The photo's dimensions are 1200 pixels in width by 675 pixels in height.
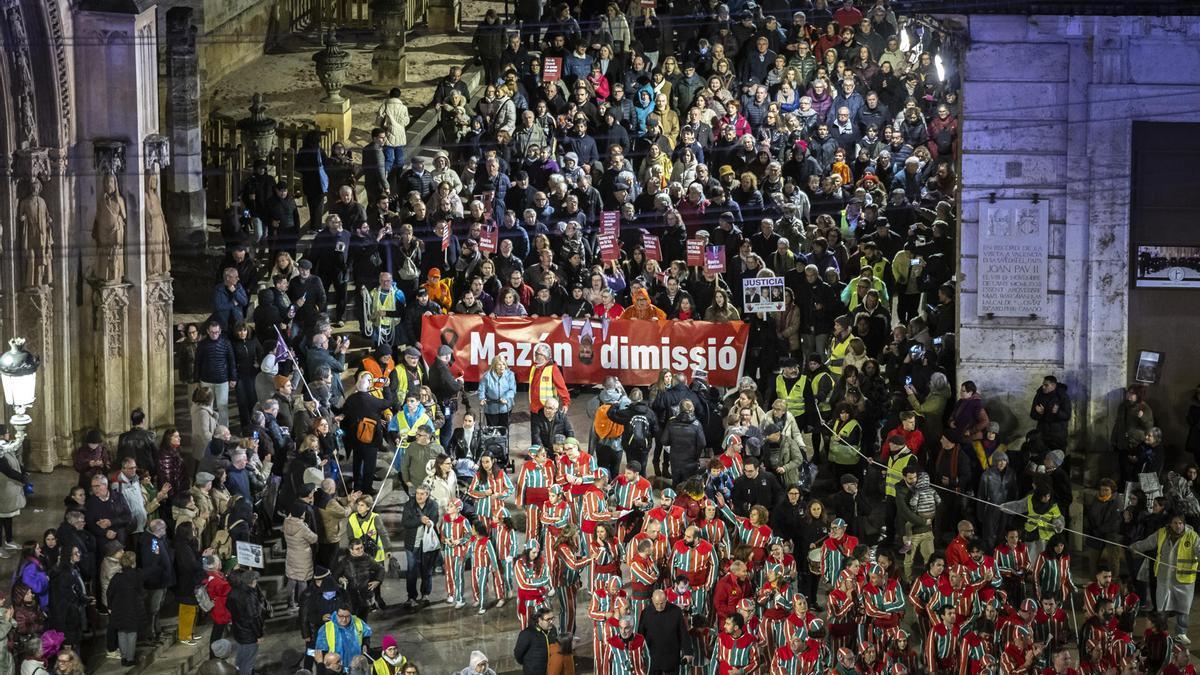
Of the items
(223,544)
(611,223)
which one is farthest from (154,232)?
(223,544)

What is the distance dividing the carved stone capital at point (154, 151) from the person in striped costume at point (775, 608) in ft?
33.3

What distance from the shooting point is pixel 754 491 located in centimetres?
3073

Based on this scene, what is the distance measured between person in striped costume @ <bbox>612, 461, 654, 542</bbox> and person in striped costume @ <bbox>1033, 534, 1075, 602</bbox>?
4.26 meters

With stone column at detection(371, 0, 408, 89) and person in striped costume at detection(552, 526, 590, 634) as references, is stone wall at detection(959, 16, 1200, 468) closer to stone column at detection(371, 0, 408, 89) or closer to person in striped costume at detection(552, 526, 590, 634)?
person in striped costume at detection(552, 526, 590, 634)

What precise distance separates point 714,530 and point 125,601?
6.19 metres

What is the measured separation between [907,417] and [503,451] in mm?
4973

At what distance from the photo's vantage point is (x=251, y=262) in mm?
36281

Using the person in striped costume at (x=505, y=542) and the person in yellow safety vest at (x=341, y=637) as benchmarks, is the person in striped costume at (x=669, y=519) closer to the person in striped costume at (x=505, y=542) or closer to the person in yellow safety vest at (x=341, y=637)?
the person in striped costume at (x=505, y=542)

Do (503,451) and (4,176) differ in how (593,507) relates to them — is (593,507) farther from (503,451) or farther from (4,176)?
(4,176)

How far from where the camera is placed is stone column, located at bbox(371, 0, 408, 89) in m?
47.7

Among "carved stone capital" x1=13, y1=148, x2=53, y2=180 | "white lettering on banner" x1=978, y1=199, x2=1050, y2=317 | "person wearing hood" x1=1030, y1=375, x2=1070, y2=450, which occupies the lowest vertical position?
"person wearing hood" x1=1030, y1=375, x2=1070, y2=450

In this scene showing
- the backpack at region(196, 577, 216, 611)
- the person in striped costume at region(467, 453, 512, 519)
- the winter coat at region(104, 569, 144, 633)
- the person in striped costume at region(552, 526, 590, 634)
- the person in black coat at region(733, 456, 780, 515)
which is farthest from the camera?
the person in striped costume at region(467, 453, 512, 519)

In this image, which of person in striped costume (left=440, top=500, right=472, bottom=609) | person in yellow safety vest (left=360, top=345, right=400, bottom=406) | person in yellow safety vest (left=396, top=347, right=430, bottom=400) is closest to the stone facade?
person in yellow safety vest (left=360, top=345, right=400, bottom=406)

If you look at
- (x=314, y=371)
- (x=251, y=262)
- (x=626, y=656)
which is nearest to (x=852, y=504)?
(x=626, y=656)
